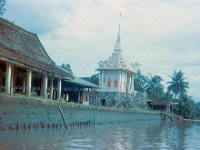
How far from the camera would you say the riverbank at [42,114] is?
22.3 metres

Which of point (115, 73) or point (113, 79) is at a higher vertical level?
point (115, 73)

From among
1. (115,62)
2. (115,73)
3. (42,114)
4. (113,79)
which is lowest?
(42,114)

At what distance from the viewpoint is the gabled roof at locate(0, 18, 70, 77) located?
27844 millimetres

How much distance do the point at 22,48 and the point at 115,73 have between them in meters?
28.9

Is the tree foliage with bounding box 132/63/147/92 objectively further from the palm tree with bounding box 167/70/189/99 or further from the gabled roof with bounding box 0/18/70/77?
the gabled roof with bounding box 0/18/70/77

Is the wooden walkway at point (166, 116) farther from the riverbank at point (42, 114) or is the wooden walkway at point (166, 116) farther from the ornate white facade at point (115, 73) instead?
the riverbank at point (42, 114)

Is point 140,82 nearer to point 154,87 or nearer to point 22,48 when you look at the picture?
point 154,87

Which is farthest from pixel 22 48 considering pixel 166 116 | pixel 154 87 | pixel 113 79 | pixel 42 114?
pixel 154 87

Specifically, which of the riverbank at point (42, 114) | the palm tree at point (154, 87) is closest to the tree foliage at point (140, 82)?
the palm tree at point (154, 87)

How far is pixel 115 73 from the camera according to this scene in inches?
2389

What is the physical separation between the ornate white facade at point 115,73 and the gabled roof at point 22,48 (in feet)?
72.1

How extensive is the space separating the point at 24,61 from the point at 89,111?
1093cm

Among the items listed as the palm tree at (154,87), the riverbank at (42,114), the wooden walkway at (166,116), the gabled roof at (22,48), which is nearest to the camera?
the riverbank at (42,114)

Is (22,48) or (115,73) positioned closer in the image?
(22,48)
